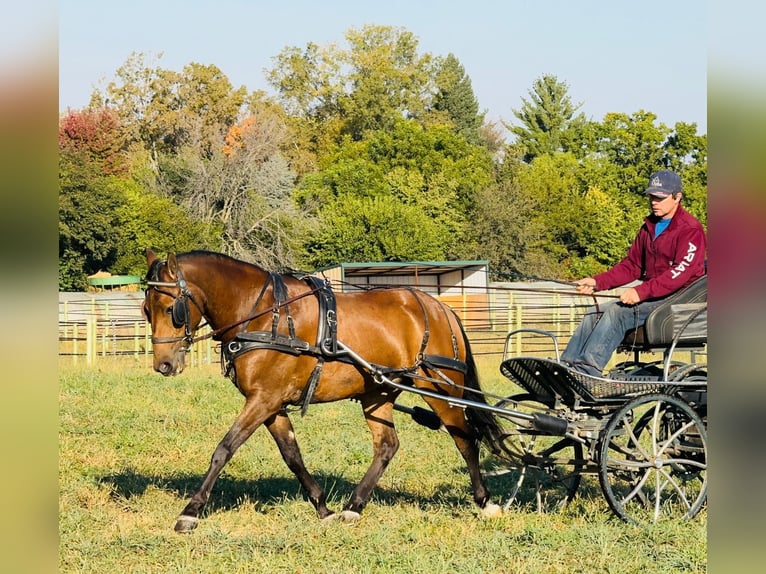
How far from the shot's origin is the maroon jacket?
22.2ft

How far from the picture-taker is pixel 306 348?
677cm

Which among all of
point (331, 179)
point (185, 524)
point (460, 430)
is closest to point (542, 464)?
point (460, 430)

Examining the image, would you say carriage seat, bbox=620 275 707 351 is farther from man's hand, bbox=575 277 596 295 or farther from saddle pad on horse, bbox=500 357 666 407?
man's hand, bbox=575 277 596 295

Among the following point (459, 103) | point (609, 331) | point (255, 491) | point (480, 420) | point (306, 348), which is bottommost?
point (255, 491)

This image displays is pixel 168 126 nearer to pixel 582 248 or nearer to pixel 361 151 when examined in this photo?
pixel 361 151

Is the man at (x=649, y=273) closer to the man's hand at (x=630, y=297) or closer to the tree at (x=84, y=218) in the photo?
the man's hand at (x=630, y=297)

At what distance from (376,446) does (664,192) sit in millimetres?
2911

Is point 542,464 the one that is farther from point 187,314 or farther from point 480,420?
point 187,314

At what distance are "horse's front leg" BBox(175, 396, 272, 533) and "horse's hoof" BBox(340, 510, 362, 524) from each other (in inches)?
36.4

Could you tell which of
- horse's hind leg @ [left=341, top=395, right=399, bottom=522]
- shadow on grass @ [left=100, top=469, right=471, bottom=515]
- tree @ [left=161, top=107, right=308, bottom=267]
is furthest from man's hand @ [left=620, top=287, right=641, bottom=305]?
tree @ [left=161, top=107, right=308, bottom=267]

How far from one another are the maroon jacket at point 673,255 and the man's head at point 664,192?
0.33ft

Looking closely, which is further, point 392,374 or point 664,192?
point 392,374

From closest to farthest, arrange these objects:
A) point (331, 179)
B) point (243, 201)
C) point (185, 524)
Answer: point (185, 524) → point (243, 201) → point (331, 179)
